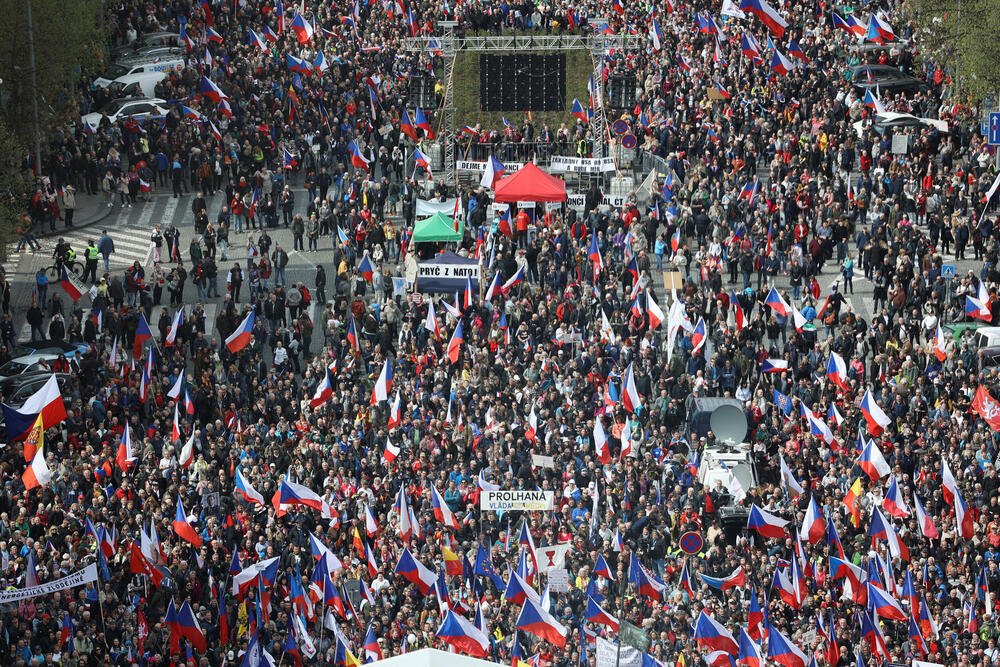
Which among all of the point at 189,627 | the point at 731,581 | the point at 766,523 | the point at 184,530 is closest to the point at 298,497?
the point at 184,530

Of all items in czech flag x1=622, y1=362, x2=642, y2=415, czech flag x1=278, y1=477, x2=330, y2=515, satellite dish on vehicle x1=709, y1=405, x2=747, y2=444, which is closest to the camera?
czech flag x1=278, y1=477, x2=330, y2=515

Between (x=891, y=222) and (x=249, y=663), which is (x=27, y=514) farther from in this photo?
(x=891, y=222)

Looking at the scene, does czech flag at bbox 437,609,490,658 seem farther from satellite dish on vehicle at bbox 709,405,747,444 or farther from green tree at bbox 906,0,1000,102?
green tree at bbox 906,0,1000,102

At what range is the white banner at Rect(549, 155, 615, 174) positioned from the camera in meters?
57.9

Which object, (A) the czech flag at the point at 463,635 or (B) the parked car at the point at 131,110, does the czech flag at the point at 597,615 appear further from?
(B) the parked car at the point at 131,110

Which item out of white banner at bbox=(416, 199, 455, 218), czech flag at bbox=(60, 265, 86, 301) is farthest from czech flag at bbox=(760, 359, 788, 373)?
czech flag at bbox=(60, 265, 86, 301)

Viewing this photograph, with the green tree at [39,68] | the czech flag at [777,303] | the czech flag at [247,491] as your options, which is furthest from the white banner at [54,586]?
the green tree at [39,68]

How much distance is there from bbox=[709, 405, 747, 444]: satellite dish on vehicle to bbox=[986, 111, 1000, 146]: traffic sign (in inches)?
590

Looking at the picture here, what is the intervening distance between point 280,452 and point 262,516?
9.83 feet

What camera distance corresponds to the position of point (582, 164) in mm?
58125

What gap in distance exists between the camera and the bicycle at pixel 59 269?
52.1 m

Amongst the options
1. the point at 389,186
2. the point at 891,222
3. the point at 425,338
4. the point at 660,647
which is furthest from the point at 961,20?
the point at 660,647

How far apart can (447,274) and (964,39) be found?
21346 millimetres

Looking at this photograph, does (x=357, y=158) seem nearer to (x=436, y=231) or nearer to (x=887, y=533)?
(x=436, y=231)
